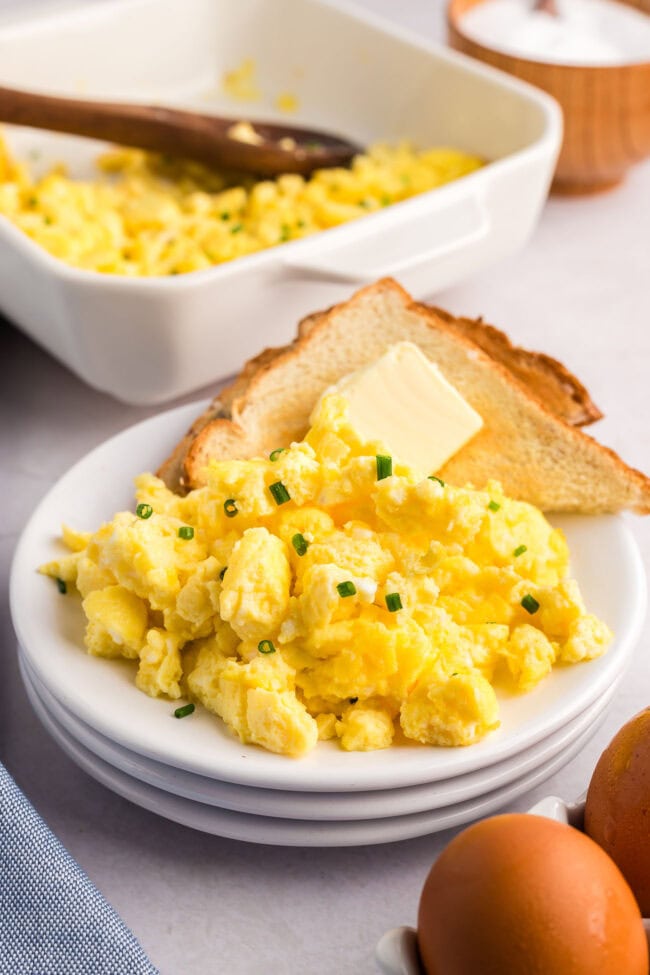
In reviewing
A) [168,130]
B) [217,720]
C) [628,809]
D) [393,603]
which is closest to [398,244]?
[168,130]

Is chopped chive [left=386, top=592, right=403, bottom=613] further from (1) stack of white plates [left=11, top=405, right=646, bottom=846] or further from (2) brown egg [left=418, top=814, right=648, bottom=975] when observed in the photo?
(2) brown egg [left=418, top=814, right=648, bottom=975]

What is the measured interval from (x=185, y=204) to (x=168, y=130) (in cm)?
24

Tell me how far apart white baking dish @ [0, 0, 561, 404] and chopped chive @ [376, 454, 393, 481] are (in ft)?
2.92

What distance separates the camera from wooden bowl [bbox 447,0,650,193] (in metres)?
3.34

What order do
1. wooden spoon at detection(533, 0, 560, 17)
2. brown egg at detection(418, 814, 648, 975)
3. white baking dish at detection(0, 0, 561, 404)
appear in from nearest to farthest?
brown egg at detection(418, 814, 648, 975) → white baking dish at detection(0, 0, 561, 404) → wooden spoon at detection(533, 0, 560, 17)

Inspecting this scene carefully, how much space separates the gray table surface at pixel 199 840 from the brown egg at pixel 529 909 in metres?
0.36

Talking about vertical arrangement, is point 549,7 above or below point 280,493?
above

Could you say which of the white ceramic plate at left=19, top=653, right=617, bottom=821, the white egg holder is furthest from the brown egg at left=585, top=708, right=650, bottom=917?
the white ceramic plate at left=19, top=653, right=617, bottom=821

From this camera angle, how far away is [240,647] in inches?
66.8

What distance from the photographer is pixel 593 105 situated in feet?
11.1

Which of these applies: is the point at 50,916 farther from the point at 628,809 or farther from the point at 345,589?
the point at 628,809

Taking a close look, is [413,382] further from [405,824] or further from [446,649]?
[405,824]

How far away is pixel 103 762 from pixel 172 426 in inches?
30.0

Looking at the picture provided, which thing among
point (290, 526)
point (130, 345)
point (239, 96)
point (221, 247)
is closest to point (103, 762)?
point (290, 526)
